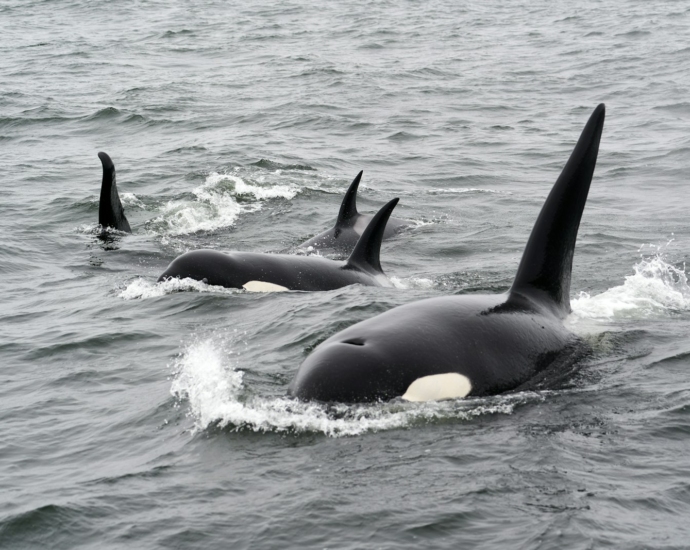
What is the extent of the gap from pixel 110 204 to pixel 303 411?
9.98 metres

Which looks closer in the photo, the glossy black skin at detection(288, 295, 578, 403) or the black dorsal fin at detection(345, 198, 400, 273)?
the glossy black skin at detection(288, 295, 578, 403)

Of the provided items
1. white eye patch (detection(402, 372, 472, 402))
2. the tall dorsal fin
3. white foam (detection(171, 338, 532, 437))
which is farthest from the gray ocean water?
the tall dorsal fin

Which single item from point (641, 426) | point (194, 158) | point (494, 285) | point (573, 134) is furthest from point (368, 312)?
point (573, 134)

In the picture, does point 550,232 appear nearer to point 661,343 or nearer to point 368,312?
point 661,343

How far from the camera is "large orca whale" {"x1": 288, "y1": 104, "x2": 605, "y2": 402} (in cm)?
696

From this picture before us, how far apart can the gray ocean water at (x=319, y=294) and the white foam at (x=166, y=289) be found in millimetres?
74

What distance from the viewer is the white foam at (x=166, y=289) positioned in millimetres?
11602

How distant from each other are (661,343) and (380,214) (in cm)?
343

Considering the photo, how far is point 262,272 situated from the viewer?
11781 mm

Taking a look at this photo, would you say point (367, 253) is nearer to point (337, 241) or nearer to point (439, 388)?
point (337, 241)

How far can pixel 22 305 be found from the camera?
40.6 feet

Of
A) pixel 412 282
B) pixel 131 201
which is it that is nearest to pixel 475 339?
pixel 412 282

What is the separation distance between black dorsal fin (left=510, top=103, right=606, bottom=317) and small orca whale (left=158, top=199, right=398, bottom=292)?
318cm

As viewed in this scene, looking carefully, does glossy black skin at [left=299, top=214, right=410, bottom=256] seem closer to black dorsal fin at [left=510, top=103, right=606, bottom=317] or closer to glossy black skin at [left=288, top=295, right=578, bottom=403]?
black dorsal fin at [left=510, top=103, right=606, bottom=317]
